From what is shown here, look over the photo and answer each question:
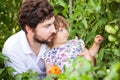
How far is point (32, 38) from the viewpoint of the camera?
91.2 inches

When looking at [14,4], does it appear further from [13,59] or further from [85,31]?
[85,31]

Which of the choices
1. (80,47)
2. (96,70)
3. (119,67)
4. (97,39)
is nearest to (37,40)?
(80,47)

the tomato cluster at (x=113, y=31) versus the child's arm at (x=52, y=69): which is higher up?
the tomato cluster at (x=113, y=31)

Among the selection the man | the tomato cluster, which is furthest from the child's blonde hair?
the tomato cluster

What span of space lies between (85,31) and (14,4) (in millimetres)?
1411

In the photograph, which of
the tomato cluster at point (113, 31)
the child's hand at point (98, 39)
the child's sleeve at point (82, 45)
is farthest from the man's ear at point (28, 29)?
the tomato cluster at point (113, 31)

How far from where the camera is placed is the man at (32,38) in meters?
2.19

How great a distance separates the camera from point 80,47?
227 cm

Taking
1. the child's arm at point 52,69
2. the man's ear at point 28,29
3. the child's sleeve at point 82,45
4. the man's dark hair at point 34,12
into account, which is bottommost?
the child's arm at point 52,69

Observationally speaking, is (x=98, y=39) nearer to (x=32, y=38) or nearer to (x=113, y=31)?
(x=113, y=31)

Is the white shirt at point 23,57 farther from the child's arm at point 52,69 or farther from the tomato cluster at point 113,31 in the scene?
the tomato cluster at point 113,31

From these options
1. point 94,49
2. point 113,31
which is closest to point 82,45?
point 94,49

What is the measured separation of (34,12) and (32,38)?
20 cm

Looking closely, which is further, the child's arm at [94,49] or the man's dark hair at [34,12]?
the man's dark hair at [34,12]
